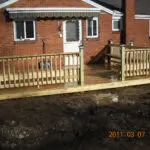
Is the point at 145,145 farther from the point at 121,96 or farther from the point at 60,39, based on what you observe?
the point at 60,39

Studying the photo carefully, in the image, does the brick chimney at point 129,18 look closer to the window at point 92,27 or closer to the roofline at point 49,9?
the window at point 92,27

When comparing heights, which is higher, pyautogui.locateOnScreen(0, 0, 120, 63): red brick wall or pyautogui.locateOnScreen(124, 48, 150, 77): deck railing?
pyautogui.locateOnScreen(0, 0, 120, 63): red brick wall

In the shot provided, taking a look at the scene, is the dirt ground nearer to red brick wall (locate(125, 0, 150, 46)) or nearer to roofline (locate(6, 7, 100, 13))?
roofline (locate(6, 7, 100, 13))

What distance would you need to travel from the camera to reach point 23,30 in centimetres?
1439

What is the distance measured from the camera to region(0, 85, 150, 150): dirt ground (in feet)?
19.9

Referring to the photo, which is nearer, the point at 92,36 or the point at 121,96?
the point at 121,96

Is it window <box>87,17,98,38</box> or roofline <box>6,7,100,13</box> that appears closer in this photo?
roofline <box>6,7,100,13</box>

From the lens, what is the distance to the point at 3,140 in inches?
249

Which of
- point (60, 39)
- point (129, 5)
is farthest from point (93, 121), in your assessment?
point (129, 5)

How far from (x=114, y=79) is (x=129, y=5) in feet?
25.9

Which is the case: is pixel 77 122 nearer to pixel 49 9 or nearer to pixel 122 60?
pixel 122 60

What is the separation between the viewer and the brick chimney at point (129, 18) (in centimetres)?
1758

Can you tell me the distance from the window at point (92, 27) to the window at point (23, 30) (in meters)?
3.38

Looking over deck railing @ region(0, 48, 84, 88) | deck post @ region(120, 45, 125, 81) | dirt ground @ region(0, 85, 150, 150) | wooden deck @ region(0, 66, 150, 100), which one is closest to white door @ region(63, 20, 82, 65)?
wooden deck @ region(0, 66, 150, 100)
